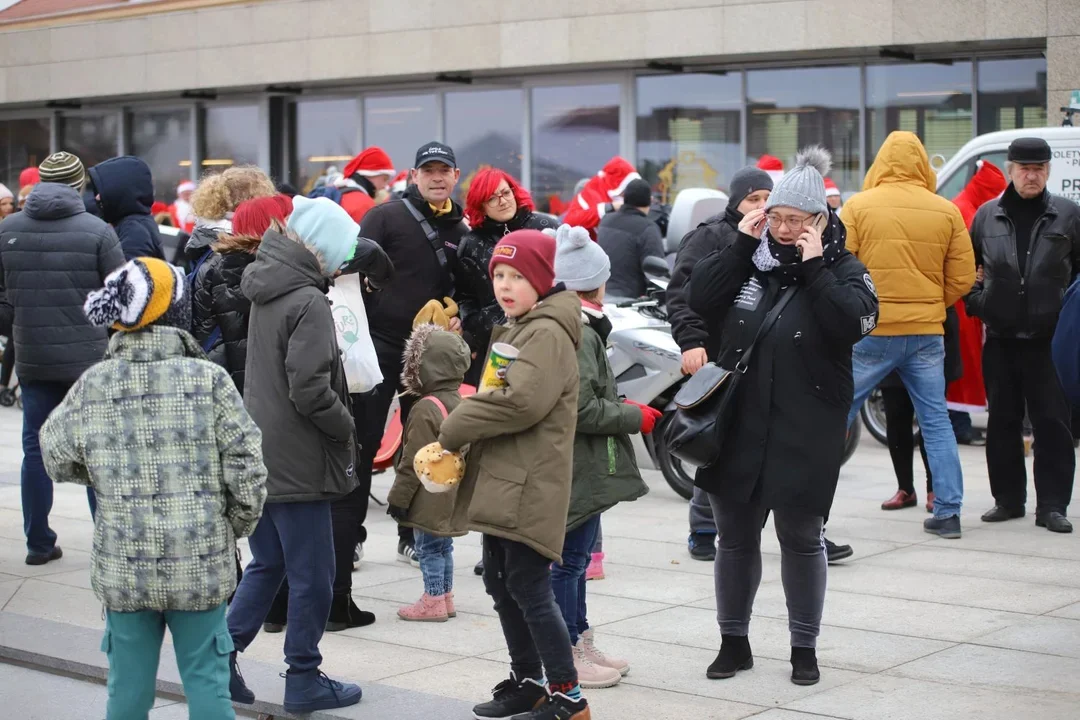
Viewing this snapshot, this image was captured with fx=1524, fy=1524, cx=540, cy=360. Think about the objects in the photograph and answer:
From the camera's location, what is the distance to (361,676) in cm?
584

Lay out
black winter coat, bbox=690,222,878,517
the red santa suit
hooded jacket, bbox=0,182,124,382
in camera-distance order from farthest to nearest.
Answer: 1. the red santa suit
2. hooded jacket, bbox=0,182,124,382
3. black winter coat, bbox=690,222,878,517

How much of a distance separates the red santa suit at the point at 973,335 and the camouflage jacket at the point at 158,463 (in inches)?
293

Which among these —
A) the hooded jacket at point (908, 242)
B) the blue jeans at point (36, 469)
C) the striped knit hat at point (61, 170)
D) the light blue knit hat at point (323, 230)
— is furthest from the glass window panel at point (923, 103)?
the light blue knit hat at point (323, 230)

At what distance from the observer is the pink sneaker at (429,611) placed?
6.68m

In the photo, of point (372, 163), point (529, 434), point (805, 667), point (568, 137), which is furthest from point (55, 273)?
point (568, 137)

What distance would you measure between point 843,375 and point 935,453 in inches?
117

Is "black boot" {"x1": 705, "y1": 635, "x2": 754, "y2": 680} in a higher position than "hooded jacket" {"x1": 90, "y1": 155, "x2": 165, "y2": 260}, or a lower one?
lower

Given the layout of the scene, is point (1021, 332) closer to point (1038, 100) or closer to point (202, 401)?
point (202, 401)

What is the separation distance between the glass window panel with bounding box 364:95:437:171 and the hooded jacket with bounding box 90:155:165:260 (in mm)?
14686

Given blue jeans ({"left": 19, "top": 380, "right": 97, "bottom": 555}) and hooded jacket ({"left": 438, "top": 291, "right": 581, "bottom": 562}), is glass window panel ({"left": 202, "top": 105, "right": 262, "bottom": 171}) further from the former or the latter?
hooded jacket ({"left": 438, "top": 291, "right": 581, "bottom": 562})

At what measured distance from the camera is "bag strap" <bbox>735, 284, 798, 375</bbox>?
5590 mm

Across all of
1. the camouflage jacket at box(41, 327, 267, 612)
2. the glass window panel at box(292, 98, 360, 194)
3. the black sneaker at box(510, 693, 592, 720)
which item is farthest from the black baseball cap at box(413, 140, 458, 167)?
the glass window panel at box(292, 98, 360, 194)

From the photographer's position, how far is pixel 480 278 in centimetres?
718

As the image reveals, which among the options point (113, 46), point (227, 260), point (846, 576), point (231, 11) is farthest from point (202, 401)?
point (113, 46)
